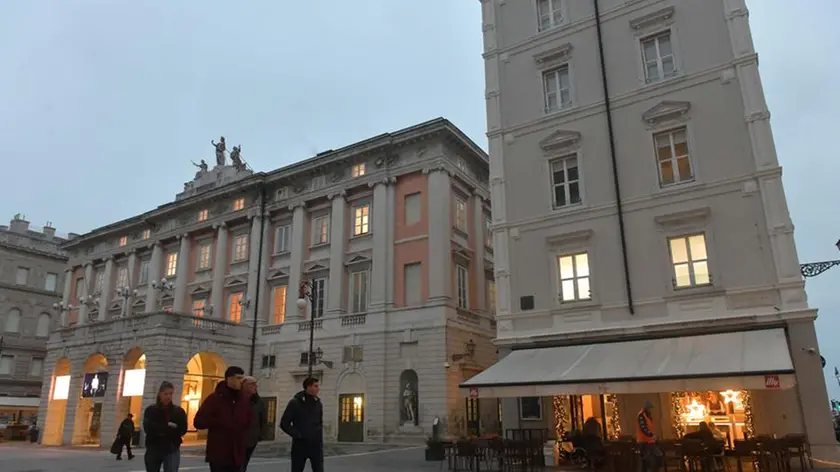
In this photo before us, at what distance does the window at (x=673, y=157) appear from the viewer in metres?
16.7

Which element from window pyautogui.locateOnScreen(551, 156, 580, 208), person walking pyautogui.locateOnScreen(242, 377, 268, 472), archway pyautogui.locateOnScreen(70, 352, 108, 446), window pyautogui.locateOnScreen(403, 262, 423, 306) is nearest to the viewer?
person walking pyautogui.locateOnScreen(242, 377, 268, 472)

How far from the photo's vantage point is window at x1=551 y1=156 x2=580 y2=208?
18.3m

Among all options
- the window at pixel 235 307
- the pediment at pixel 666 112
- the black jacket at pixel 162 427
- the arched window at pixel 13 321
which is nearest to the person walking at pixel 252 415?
the black jacket at pixel 162 427

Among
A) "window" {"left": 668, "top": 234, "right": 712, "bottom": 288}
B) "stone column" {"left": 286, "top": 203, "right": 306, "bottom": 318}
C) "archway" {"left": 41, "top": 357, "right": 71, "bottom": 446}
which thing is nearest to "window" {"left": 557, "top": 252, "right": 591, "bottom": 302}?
"window" {"left": 668, "top": 234, "right": 712, "bottom": 288}

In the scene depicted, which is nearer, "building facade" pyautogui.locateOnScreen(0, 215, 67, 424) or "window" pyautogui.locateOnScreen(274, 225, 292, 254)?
"window" pyautogui.locateOnScreen(274, 225, 292, 254)

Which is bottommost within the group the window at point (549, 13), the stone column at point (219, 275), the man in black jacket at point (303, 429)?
the man in black jacket at point (303, 429)

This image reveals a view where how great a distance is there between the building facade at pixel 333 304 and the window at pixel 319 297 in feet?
0.40

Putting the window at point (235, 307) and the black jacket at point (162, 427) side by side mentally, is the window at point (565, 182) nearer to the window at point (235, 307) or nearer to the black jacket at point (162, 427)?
the black jacket at point (162, 427)

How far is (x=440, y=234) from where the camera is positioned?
27797 millimetres

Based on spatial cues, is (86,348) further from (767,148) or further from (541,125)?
(767,148)

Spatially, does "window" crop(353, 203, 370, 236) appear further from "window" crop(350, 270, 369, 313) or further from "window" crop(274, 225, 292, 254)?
"window" crop(274, 225, 292, 254)

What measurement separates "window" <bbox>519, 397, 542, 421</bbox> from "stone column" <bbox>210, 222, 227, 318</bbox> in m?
21.8

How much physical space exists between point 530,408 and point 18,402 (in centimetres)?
4358

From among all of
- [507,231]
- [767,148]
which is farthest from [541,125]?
[767,148]
